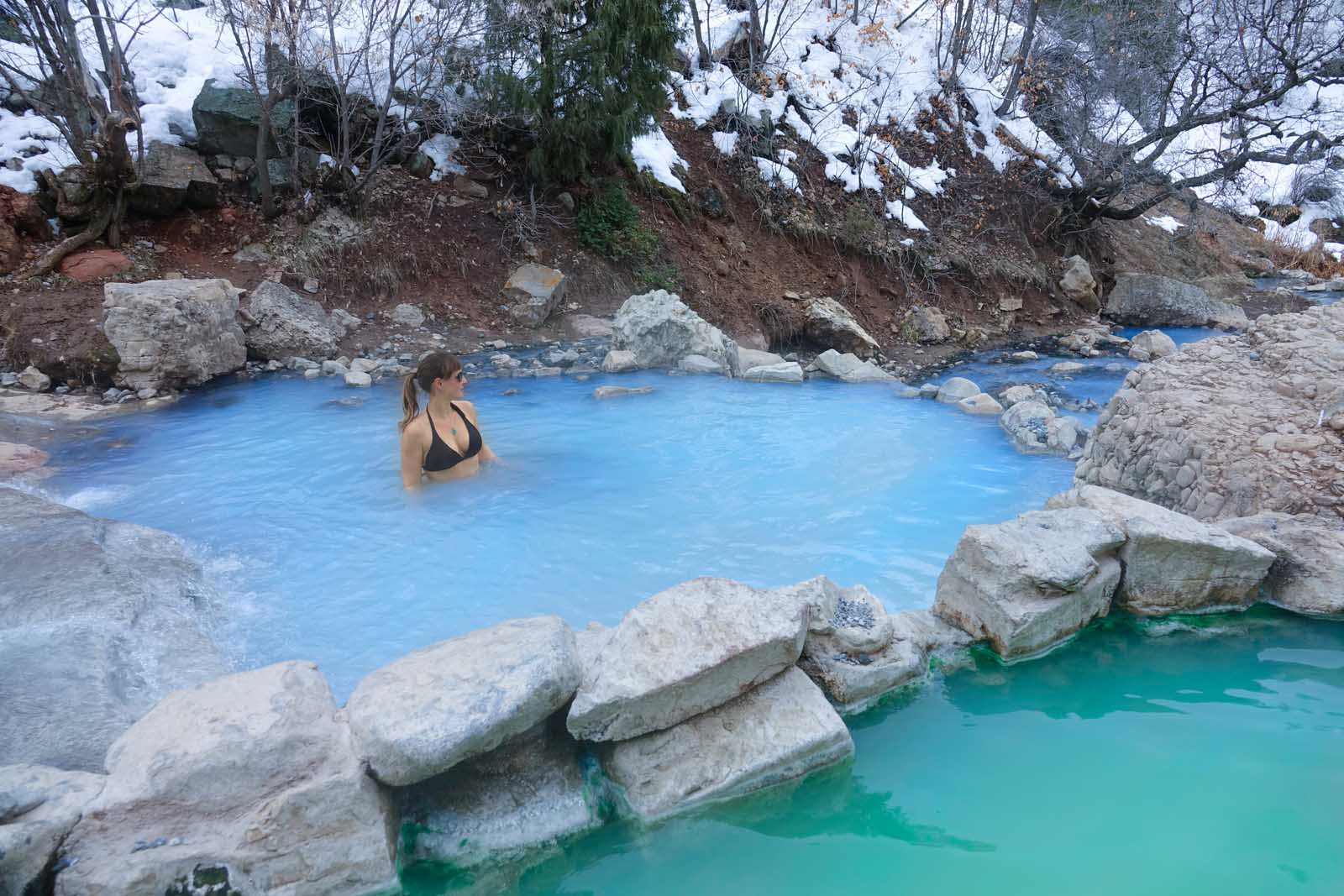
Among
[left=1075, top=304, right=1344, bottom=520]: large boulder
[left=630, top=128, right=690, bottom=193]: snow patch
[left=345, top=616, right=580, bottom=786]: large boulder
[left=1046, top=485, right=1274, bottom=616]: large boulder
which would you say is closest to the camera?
[left=345, top=616, right=580, bottom=786]: large boulder

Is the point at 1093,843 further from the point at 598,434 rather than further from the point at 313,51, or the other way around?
the point at 313,51

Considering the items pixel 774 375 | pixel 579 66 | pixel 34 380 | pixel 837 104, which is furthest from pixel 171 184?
pixel 837 104

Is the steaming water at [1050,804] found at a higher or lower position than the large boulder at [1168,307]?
lower

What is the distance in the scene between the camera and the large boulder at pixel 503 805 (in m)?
2.22

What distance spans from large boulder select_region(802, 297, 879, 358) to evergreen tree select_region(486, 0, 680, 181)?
310cm

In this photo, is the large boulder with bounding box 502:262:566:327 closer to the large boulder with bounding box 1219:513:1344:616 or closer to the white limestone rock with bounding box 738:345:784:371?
the white limestone rock with bounding box 738:345:784:371

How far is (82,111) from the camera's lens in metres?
8.05

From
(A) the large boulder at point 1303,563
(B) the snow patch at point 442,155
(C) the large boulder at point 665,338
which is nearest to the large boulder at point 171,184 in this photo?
(B) the snow patch at point 442,155

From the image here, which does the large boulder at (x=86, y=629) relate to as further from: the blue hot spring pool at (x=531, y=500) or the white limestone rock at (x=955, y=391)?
the white limestone rock at (x=955, y=391)

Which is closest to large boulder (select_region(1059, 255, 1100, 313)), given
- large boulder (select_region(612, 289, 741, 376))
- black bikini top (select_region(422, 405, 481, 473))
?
large boulder (select_region(612, 289, 741, 376))

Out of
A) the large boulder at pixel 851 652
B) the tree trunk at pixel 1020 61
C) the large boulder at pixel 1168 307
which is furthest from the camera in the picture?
the tree trunk at pixel 1020 61

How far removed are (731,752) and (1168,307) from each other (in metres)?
11.7

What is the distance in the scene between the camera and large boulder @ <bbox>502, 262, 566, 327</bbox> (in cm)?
894

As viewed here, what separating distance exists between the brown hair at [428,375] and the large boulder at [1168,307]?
35.6 ft
